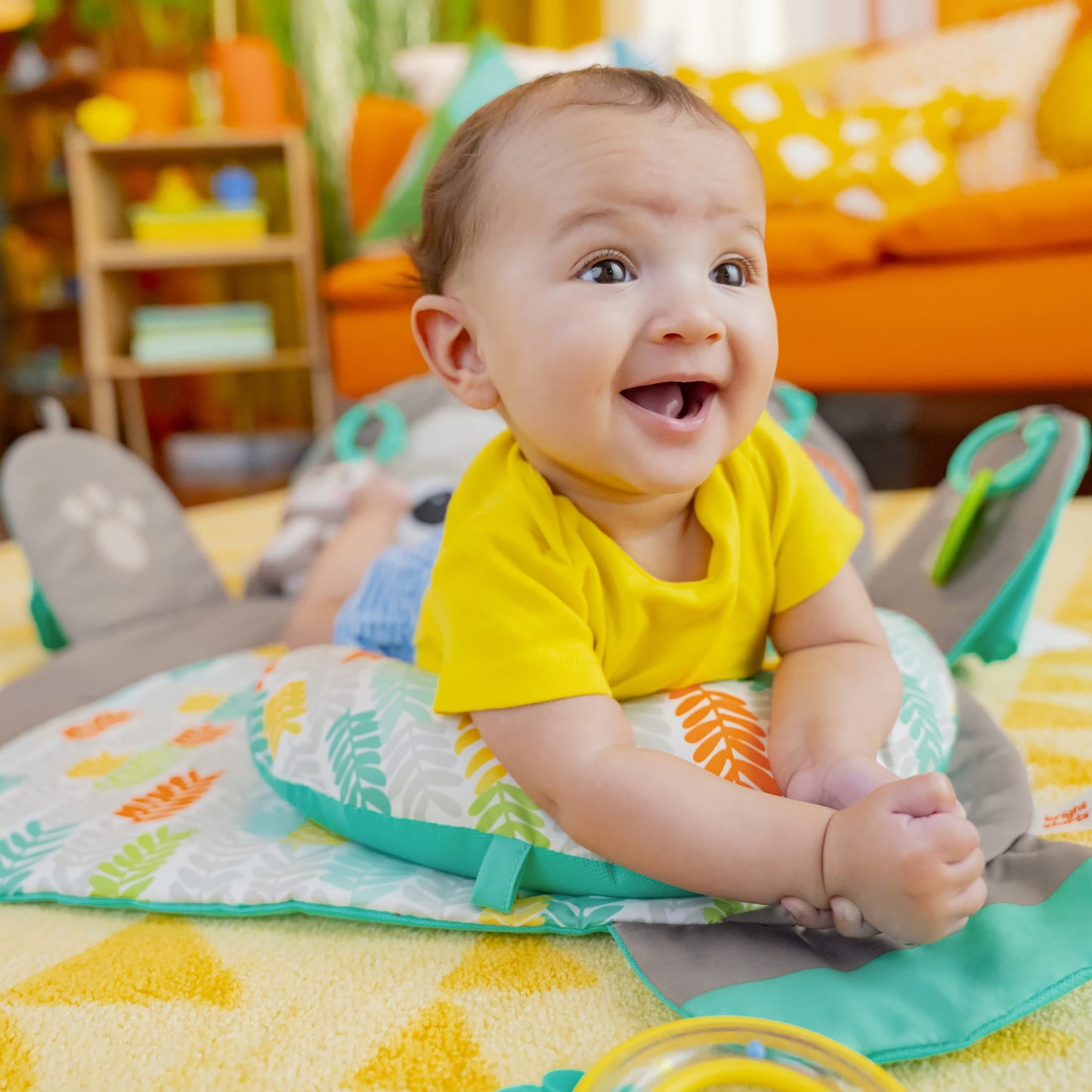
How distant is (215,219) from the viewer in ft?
8.75

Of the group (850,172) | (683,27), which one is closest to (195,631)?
(850,172)

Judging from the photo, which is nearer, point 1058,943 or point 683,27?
point 1058,943

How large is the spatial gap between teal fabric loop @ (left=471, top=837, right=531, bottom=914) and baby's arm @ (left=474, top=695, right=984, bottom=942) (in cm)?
3

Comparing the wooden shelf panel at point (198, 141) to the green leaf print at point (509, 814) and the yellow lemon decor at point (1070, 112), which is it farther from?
the green leaf print at point (509, 814)

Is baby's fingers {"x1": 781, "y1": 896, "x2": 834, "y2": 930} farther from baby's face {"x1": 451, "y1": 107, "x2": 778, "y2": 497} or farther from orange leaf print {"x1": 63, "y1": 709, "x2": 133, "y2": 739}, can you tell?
orange leaf print {"x1": 63, "y1": 709, "x2": 133, "y2": 739}

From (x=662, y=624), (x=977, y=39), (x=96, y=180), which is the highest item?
(x=977, y=39)

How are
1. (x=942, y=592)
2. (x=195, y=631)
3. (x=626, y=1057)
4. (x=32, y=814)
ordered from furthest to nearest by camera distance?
(x=195, y=631) → (x=942, y=592) → (x=32, y=814) → (x=626, y=1057)

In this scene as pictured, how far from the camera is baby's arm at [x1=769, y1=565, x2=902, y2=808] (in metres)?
0.58

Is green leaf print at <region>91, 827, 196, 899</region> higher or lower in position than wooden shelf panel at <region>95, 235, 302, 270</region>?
lower

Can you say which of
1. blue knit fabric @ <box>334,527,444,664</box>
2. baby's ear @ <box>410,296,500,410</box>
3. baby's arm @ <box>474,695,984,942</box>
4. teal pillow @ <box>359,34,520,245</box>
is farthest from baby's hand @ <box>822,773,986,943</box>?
teal pillow @ <box>359,34,520,245</box>

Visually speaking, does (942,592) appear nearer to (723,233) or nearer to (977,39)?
(723,233)

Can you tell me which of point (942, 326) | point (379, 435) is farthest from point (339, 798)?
point (942, 326)

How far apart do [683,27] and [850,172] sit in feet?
4.10

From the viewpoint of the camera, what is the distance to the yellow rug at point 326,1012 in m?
0.48
